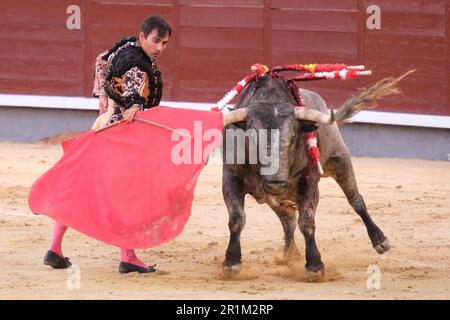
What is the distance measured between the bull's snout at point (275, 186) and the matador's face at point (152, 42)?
77 cm

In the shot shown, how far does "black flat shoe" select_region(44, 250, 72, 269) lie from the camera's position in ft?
17.6

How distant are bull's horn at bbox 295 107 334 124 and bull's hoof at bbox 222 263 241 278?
2.20 feet

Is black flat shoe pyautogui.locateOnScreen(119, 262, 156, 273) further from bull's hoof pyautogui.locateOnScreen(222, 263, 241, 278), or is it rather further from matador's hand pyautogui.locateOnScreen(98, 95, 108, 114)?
matador's hand pyautogui.locateOnScreen(98, 95, 108, 114)

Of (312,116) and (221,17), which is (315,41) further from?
(312,116)

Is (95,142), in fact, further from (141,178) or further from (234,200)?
(234,200)

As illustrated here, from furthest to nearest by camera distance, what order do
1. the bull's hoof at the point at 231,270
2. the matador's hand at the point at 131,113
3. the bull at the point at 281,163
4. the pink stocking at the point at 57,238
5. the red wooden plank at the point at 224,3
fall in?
the red wooden plank at the point at 224,3, the pink stocking at the point at 57,238, the matador's hand at the point at 131,113, the bull's hoof at the point at 231,270, the bull at the point at 281,163

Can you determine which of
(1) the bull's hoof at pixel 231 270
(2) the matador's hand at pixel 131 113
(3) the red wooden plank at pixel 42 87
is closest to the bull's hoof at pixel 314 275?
(1) the bull's hoof at pixel 231 270

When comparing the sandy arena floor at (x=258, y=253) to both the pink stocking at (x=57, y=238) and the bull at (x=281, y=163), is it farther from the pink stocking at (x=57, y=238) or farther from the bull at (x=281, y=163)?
the bull at (x=281, y=163)

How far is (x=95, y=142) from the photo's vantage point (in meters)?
5.33

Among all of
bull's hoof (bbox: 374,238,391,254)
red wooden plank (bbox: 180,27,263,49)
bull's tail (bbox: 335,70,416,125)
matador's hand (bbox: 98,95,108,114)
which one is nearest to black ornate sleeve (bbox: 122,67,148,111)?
matador's hand (bbox: 98,95,108,114)

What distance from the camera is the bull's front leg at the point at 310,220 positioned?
16.7 feet

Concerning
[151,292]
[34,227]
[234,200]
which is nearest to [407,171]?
[34,227]

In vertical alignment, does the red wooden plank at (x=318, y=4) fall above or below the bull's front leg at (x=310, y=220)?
above

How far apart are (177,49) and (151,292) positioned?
19.6ft
